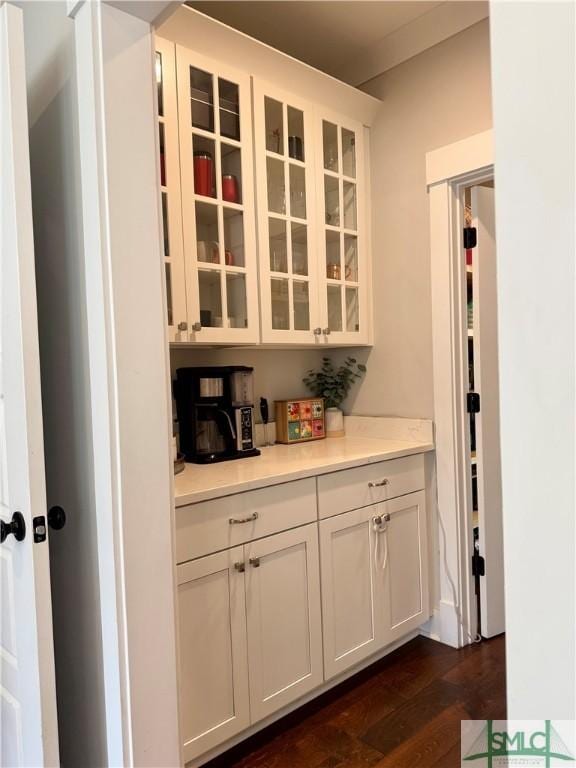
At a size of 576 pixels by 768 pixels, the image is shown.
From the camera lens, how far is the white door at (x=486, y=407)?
7.72 ft

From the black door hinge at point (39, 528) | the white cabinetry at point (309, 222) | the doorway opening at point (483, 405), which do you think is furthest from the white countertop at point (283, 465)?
the white cabinetry at point (309, 222)

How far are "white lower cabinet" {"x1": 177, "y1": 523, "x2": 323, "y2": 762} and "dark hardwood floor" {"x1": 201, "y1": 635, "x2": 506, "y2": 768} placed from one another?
126 mm

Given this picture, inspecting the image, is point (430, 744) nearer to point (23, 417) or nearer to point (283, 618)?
point (283, 618)

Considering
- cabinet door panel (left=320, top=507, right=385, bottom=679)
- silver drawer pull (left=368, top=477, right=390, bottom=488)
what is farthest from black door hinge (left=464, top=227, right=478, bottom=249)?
cabinet door panel (left=320, top=507, right=385, bottom=679)

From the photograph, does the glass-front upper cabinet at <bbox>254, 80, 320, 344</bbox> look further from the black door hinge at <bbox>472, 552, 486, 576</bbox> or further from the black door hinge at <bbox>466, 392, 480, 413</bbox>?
the black door hinge at <bbox>472, 552, 486, 576</bbox>

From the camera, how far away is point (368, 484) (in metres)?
2.09

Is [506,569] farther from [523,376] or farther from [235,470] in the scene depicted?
[235,470]

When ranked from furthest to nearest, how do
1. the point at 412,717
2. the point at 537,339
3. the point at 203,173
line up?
the point at 203,173 < the point at 412,717 < the point at 537,339

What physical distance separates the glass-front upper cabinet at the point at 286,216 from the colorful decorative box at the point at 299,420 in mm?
363

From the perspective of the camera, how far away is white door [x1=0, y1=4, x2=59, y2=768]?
3.84ft

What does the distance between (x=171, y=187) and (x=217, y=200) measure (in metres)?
0.21

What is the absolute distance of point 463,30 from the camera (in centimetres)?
220

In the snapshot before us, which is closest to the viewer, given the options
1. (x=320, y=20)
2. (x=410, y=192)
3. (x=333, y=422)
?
(x=320, y=20)

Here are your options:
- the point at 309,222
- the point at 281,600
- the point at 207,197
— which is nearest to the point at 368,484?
the point at 281,600
